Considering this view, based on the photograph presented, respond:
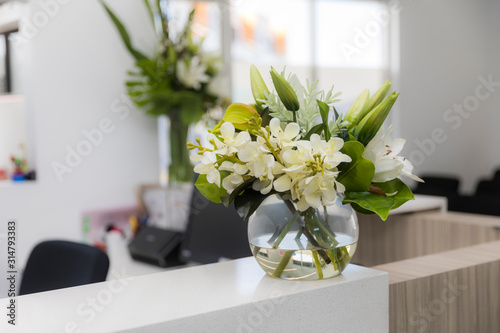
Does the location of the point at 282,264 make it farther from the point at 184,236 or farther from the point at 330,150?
the point at 184,236

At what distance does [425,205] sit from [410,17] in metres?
3.98

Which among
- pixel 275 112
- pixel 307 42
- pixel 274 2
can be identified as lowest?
pixel 275 112

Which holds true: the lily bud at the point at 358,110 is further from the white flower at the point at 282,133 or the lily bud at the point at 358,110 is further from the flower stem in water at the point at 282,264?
the flower stem in water at the point at 282,264

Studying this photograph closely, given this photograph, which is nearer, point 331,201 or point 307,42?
point 331,201

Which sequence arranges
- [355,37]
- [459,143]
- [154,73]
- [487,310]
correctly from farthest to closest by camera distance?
1. [459,143]
2. [355,37]
3. [154,73]
4. [487,310]

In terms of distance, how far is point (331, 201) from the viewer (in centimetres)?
92

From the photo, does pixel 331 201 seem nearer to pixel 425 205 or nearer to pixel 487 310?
pixel 487 310

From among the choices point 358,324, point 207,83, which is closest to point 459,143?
point 207,83

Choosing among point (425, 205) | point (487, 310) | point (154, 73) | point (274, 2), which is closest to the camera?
point (487, 310)

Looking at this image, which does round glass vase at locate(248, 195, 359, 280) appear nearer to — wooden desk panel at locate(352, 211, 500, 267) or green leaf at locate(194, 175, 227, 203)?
green leaf at locate(194, 175, 227, 203)

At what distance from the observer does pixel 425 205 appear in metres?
2.04

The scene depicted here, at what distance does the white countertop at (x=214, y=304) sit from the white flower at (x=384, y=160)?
0.67 feet

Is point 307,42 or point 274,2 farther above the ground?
point 274,2

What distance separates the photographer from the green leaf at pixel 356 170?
0.96m
